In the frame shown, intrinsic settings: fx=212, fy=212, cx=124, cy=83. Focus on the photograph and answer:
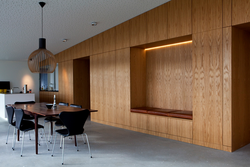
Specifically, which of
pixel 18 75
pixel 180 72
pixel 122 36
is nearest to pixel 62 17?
pixel 122 36

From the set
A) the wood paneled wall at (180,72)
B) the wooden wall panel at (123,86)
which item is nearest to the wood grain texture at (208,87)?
the wood paneled wall at (180,72)

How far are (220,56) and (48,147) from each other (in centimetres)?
393

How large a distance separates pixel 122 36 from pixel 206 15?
2621mm

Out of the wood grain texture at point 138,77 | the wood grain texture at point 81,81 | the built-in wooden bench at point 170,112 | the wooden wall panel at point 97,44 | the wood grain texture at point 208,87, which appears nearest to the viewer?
the wood grain texture at point 208,87

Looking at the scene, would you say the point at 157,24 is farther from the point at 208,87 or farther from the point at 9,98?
the point at 9,98

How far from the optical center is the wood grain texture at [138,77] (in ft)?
20.0

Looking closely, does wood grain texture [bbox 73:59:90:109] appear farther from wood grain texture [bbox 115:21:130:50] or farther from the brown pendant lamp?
the brown pendant lamp

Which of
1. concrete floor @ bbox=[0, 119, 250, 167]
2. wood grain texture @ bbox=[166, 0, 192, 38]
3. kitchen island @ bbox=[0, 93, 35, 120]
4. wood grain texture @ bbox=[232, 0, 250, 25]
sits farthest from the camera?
kitchen island @ bbox=[0, 93, 35, 120]

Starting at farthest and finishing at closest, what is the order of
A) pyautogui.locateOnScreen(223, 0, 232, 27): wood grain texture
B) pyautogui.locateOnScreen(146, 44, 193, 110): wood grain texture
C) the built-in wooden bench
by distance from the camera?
pyautogui.locateOnScreen(146, 44, 193, 110): wood grain texture, the built-in wooden bench, pyautogui.locateOnScreen(223, 0, 232, 27): wood grain texture

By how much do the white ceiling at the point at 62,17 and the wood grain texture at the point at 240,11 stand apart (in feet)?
5.50

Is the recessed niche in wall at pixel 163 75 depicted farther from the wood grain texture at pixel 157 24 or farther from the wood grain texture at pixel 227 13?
the wood grain texture at pixel 227 13

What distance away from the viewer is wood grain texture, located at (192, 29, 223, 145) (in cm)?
414

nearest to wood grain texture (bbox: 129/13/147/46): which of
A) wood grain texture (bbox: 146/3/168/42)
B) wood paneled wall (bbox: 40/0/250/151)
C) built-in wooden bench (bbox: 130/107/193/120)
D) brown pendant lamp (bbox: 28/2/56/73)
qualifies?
wood paneled wall (bbox: 40/0/250/151)

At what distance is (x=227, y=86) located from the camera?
4000mm
